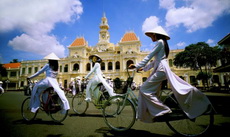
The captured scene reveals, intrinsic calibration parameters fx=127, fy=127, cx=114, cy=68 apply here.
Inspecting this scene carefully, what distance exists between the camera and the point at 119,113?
272 centimetres

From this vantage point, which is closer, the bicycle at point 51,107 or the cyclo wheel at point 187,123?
the cyclo wheel at point 187,123

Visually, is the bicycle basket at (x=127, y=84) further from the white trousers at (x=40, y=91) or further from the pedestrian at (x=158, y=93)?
the white trousers at (x=40, y=91)

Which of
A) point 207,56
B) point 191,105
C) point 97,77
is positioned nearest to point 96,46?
point 207,56

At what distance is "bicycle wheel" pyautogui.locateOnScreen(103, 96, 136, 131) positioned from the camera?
2.45 meters

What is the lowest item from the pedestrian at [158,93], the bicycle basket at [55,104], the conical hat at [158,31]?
the bicycle basket at [55,104]

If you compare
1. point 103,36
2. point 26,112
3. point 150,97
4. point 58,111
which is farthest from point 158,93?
point 103,36

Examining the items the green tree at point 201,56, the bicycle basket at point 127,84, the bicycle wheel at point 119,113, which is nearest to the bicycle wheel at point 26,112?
the bicycle wheel at point 119,113

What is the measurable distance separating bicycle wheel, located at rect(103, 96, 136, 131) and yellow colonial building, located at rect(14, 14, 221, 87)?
27.9m

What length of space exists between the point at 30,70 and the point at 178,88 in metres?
49.2

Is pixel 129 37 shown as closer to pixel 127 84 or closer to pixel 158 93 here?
pixel 127 84

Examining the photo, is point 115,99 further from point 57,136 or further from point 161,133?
point 57,136

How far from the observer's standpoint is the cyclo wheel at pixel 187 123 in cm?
206

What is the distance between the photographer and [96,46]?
126 feet

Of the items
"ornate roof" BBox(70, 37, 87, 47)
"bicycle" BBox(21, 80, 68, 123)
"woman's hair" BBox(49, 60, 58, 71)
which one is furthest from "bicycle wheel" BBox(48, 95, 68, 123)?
"ornate roof" BBox(70, 37, 87, 47)
